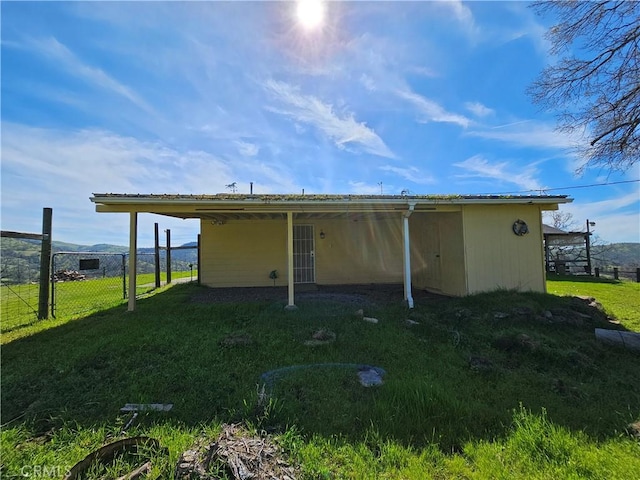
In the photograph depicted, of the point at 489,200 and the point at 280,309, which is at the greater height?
the point at 489,200

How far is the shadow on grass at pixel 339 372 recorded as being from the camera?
288cm

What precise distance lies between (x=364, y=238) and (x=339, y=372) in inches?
296

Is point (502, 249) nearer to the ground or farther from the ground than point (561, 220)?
nearer to the ground

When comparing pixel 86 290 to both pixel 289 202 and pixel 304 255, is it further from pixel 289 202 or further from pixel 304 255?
pixel 289 202

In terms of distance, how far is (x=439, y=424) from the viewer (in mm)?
2814

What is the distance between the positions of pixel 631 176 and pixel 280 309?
49.3 feet

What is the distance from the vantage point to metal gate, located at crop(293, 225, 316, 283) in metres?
10.5

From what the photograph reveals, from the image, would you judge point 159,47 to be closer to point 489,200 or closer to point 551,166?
point 489,200

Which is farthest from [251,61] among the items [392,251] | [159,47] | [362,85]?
[392,251]

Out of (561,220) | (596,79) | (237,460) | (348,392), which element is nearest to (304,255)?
(348,392)

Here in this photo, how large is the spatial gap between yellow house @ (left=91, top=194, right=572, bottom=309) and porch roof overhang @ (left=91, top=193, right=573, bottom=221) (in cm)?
2

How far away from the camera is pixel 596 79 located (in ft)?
26.9

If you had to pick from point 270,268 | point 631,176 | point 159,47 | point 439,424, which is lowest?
point 439,424

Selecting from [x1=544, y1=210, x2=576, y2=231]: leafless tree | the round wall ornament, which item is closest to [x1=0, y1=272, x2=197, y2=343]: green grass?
the round wall ornament
